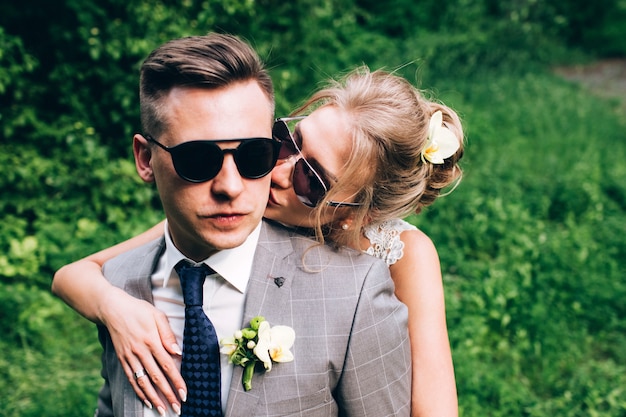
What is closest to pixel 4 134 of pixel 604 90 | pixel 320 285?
pixel 320 285

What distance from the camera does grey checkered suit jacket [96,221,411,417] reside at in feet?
6.14

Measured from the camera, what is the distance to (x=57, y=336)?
446 cm

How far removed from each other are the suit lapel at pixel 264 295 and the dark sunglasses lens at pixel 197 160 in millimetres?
415

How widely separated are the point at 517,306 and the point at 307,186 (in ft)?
9.08

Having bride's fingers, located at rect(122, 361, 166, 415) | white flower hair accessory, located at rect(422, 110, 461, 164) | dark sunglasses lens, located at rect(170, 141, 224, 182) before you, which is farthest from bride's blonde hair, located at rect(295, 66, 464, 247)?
bride's fingers, located at rect(122, 361, 166, 415)

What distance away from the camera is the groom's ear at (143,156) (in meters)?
2.00

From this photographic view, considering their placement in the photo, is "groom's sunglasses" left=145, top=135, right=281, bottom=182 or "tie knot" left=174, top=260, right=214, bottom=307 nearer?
"groom's sunglasses" left=145, top=135, right=281, bottom=182

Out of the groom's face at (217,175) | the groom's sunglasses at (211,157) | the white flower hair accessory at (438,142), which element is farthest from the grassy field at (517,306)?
the groom's sunglasses at (211,157)

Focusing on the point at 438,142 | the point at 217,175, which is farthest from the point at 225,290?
the point at 438,142

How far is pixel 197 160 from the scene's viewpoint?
5.74ft

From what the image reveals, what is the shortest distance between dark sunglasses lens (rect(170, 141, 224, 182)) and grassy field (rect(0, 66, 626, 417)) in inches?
97.2

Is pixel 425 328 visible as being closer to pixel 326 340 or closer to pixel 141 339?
pixel 326 340

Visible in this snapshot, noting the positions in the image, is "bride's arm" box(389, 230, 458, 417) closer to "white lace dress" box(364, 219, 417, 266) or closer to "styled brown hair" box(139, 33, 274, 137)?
"white lace dress" box(364, 219, 417, 266)

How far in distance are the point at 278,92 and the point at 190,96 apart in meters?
4.77
